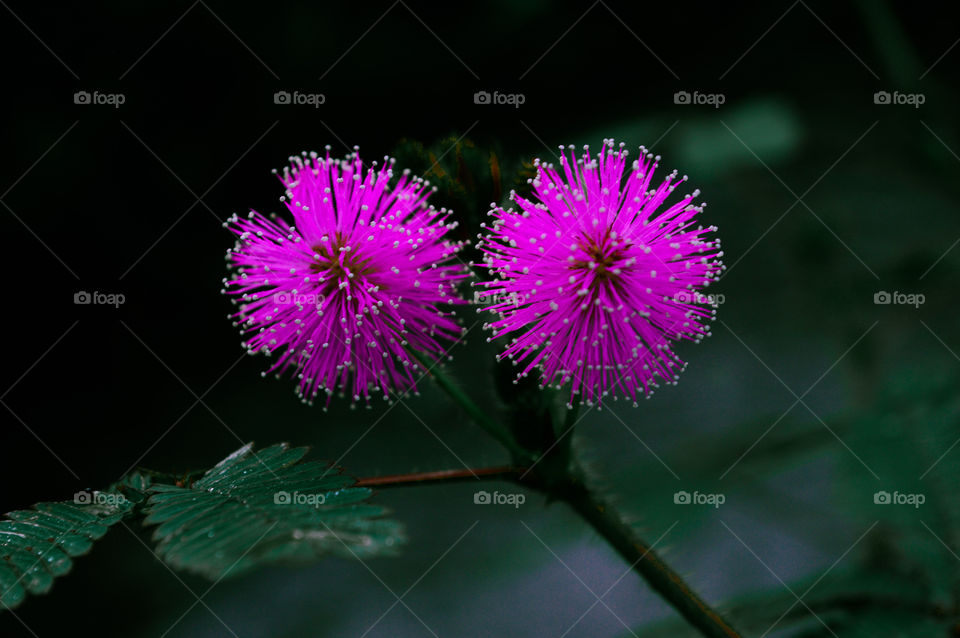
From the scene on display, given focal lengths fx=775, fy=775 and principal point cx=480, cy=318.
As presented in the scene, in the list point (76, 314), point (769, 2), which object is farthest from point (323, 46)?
point (769, 2)

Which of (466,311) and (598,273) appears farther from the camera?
(466,311)

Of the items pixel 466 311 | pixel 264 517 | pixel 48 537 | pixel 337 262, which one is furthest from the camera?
pixel 466 311

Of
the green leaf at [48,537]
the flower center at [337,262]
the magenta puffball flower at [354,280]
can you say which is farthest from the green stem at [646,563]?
the green leaf at [48,537]

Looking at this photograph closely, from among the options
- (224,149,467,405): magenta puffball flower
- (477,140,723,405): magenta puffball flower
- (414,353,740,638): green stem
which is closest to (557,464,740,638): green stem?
(414,353,740,638): green stem

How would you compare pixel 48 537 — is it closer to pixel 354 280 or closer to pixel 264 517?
pixel 264 517

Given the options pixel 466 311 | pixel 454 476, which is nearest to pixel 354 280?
pixel 454 476

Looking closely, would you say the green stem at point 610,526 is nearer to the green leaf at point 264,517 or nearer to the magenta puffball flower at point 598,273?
the magenta puffball flower at point 598,273

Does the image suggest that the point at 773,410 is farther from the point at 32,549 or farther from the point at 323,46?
the point at 32,549
